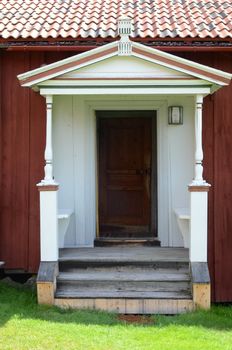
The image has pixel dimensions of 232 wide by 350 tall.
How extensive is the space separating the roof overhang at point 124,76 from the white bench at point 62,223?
1863 millimetres

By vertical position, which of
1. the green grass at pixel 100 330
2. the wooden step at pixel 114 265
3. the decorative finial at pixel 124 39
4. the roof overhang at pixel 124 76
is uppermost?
the decorative finial at pixel 124 39

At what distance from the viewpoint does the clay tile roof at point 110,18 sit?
25.0 ft

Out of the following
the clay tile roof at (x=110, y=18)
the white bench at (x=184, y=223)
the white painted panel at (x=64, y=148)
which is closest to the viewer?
the white bench at (x=184, y=223)

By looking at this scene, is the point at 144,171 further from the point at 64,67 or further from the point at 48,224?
the point at 64,67

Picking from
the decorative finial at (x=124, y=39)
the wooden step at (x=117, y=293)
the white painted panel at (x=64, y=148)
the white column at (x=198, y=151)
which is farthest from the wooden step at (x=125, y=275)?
the decorative finial at (x=124, y=39)

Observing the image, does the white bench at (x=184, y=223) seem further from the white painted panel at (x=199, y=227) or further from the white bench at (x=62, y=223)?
the white bench at (x=62, y=223)

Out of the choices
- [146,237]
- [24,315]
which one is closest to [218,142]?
[146,237]

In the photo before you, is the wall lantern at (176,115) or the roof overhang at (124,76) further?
the wall lantern at (176,115)

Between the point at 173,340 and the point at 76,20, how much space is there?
17.4ft

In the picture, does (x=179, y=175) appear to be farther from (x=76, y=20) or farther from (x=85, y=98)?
(x=76, y=20)

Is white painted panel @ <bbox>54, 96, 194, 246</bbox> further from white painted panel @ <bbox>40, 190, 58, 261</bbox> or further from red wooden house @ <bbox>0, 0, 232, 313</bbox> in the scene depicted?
white painted panel @ <bbox>40, 190, 58, 261</bbox>

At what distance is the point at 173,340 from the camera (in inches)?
218

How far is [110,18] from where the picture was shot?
8.22m

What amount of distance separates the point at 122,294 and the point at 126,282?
0.71 ft
